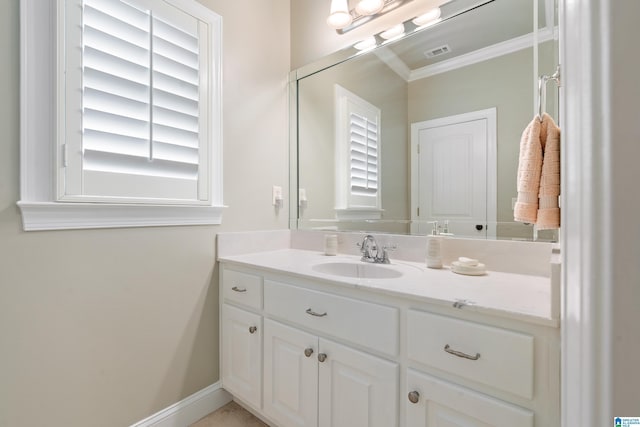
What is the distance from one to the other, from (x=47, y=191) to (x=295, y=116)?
1.37 metres

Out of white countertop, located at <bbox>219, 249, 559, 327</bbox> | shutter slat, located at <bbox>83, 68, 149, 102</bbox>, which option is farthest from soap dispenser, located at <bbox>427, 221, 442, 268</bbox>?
shutter slat, located at <bbox>83, 68, 149, 102</bbox>

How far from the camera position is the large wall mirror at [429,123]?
3.93 feet

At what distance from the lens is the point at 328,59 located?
1815 mm

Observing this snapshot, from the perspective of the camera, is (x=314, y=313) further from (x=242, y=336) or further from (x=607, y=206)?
(x=607, y=206)

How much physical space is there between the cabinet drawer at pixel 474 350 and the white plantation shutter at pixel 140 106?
1193 millimetres

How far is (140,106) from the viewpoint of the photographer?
1261 mm

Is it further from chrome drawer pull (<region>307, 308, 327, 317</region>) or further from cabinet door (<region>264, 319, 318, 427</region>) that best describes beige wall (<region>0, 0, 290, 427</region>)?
chrome drawer pull (<region>307, 308, 327, 317</region>)

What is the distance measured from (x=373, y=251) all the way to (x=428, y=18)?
118cm

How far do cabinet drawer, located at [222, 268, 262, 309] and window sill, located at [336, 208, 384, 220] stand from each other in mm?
685

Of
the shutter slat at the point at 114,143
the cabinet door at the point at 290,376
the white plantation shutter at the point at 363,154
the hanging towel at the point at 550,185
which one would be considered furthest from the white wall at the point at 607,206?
the shutter slat at the point at 114,143

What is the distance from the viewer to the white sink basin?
4.54 feet

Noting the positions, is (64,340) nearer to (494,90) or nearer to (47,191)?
(47,191)

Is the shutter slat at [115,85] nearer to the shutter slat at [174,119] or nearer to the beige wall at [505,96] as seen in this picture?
the shutter slat at [174,119]

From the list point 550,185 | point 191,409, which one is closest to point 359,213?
point 550,185
